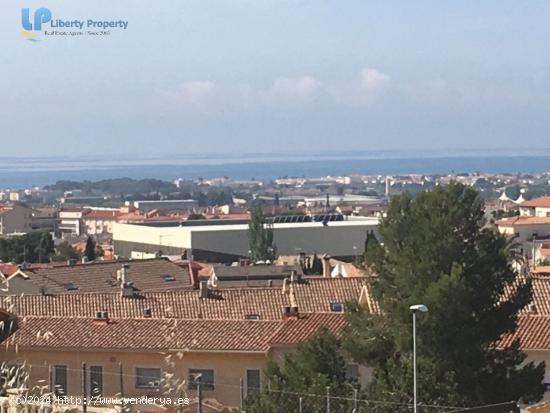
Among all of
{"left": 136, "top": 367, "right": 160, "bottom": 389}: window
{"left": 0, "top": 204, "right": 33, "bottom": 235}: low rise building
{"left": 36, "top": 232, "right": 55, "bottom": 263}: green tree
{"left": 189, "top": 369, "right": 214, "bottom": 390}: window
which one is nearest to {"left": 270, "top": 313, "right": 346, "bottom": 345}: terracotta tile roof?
{"left": 189, "top": 369, "right": 214, "bottom": 390}: window

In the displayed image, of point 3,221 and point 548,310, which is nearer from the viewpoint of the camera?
point 548,310

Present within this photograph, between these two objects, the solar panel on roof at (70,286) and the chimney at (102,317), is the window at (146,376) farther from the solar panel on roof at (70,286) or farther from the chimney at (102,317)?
the solar panel on roof at (70,286)

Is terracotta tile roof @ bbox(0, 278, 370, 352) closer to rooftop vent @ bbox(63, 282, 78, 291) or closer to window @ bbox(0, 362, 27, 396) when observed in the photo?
rooftop vent @ bbox(63, 282, 78, 291)

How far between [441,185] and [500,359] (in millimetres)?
2863

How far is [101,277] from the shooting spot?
101 ft

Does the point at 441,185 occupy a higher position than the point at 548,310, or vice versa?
the point at 441,185

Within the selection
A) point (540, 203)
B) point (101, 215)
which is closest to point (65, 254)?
point (540, 203)

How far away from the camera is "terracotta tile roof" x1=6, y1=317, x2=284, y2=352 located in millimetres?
17859

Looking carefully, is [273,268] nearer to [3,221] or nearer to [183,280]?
[183,280]

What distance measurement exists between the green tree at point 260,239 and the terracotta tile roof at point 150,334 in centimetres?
3938

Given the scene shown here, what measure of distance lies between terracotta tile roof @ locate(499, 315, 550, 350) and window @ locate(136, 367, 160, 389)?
4.17 meters

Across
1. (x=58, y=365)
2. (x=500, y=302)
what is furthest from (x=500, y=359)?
(x=58, y=365)

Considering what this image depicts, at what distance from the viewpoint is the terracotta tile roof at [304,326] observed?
58.5 ft

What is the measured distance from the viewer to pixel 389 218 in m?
16.4
